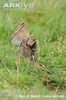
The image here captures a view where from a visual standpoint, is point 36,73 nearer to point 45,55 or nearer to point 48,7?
point 45,55

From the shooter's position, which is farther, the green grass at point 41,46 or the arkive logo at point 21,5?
the arkive logo at point 21,5

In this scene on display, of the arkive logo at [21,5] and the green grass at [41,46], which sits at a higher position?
the arkive logo at [21,5]

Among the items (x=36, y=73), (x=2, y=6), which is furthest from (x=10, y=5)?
(x=36, y=73)

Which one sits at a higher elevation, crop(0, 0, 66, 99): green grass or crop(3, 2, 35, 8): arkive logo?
crop(3, 2, 35, 8): arkive logo

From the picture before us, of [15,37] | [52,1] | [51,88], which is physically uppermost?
[52,1]

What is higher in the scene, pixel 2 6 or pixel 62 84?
pixel 2 6

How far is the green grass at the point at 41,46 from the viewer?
173 inches

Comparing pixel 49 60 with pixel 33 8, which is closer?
pixel 49 60

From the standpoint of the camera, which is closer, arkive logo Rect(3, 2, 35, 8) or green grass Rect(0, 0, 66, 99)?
green grass Rect(0, 0, 66, 99)

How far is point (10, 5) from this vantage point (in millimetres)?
5906

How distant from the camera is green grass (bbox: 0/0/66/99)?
4.40m

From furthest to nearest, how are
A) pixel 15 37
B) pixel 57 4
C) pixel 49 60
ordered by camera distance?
pixel 57 4 < pixel 15 37 < pixel 49 60

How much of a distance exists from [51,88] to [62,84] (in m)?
0.10

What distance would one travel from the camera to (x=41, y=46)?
5.13 metres
